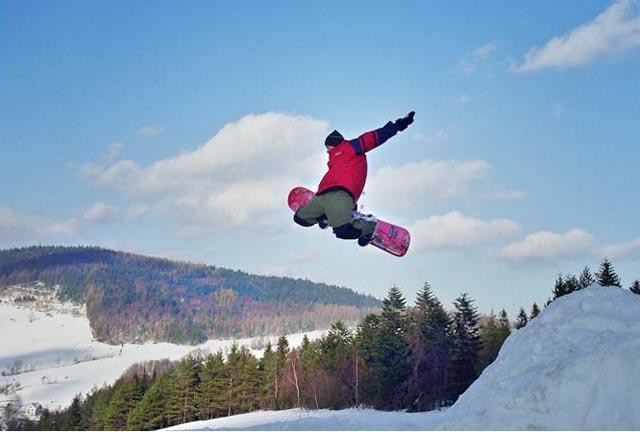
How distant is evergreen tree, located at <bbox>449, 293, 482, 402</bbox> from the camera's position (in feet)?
106

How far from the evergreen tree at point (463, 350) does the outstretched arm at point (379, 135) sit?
88.6 feet

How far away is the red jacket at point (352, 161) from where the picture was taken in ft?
23.6

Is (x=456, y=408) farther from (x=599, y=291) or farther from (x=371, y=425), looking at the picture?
(x=371, y=425)

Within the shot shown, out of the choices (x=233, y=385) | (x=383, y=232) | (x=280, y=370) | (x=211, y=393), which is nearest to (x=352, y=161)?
(x=383, y=232)

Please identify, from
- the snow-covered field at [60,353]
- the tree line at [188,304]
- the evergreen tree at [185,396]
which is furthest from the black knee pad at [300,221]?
the tree line at [188,304]

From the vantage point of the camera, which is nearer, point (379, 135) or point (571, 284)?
point (379, 135)

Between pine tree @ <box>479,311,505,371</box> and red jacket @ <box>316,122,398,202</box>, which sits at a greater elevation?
red jacket @ <box>316,122,398,202</box>

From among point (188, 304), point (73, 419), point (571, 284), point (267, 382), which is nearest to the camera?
point (571, 284)

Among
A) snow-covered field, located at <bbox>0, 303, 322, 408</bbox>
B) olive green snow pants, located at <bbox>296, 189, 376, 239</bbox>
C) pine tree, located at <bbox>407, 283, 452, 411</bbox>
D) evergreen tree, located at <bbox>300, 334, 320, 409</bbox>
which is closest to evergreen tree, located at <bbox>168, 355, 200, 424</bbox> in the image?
evergreen tree, located at <bbox>300, 334, 320, 409</bbox>

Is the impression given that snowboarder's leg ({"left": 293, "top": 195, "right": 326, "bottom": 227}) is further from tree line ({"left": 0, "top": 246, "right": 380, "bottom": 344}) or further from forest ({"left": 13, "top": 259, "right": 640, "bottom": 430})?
tree line ({"left": 0, "top": 246, "right": 380, "bottom": 344})

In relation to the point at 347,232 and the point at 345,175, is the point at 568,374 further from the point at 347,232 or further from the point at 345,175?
the point at 345,175

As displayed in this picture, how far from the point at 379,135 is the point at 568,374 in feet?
11.5

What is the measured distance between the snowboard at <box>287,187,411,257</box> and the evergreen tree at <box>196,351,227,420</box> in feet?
114

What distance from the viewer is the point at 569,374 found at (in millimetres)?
7277
